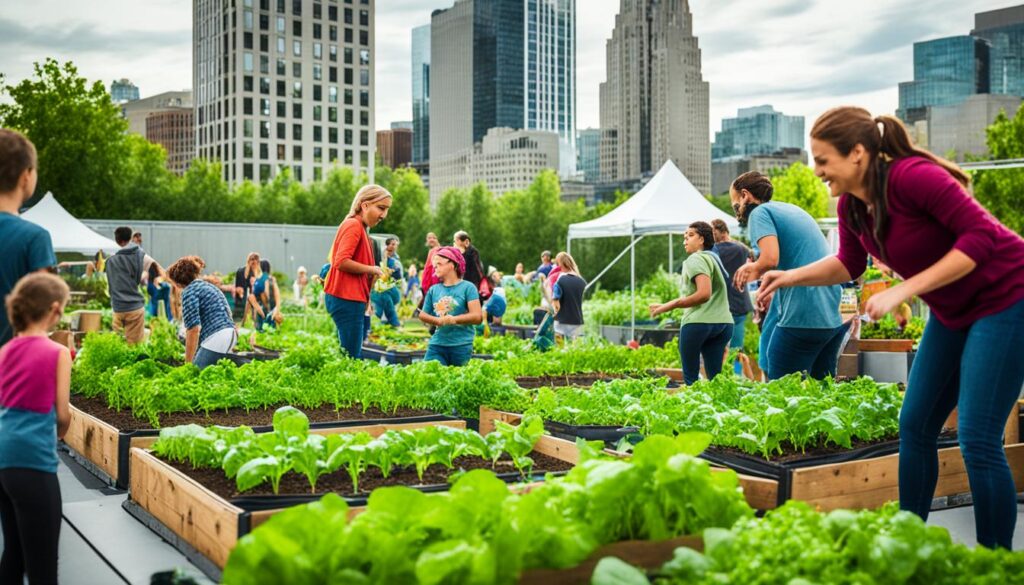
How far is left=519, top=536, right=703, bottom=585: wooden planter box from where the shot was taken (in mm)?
2547

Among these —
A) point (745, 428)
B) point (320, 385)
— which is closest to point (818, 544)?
point (745, 428)


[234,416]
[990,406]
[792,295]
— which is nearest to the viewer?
[990,406]

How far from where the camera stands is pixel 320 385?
672cm

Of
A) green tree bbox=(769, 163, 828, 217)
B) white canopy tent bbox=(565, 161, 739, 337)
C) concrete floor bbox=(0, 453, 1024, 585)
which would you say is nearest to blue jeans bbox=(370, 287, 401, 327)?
white canopy tent bbox=(565, 161, 739, 337)

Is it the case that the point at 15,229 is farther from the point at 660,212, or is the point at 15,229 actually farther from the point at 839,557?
the point at 660,212

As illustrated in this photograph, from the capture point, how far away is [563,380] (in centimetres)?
930

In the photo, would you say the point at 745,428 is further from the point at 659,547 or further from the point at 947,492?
the point at 659,547

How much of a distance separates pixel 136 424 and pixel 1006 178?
34523 millimetres

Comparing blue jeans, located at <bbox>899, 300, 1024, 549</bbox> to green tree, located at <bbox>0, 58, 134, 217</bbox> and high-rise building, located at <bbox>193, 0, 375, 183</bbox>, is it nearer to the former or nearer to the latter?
green tree, located at <bbox>0, 58, 134, 217</bbox>

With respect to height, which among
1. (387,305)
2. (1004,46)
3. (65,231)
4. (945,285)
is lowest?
(387,305)

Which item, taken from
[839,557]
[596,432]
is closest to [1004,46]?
[596,432]

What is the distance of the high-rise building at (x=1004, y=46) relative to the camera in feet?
550

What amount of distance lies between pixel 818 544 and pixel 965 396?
1180 mm

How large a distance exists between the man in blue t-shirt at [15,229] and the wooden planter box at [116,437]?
216cm
